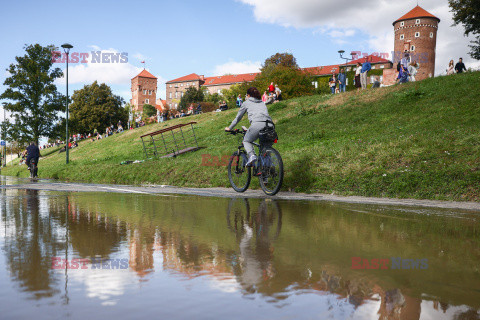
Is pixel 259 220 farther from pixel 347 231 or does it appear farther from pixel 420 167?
pixel 420 167

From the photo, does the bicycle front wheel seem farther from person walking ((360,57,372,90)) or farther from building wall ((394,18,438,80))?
building wall ((394,18,438,80))

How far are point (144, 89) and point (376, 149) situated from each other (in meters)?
155

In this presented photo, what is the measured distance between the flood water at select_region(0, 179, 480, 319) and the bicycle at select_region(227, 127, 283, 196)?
286cm

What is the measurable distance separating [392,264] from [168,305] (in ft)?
5.15

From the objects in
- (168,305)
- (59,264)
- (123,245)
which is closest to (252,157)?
(123,245)

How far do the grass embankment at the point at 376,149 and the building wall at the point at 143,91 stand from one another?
453 feet

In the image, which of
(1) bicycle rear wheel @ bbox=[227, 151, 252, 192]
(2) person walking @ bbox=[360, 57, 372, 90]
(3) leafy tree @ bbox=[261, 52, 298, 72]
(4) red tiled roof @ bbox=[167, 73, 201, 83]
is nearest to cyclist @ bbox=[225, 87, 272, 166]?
(1) bicycle rear wheel @ bbox=[227, 151, 252, 192]

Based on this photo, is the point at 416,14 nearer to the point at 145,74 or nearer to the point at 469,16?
the point at 469,16

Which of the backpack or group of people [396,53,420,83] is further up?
group of people [396,53,420,83]

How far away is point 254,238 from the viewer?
11.6ft

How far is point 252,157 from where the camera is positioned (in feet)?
26.3

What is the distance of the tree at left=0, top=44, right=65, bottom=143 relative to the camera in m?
49.9

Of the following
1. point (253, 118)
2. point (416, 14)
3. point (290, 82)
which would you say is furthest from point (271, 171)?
point (416, 14)

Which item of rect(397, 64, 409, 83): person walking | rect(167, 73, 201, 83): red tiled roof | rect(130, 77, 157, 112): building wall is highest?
rect(167, 73, 201, 83): red tiled roof
